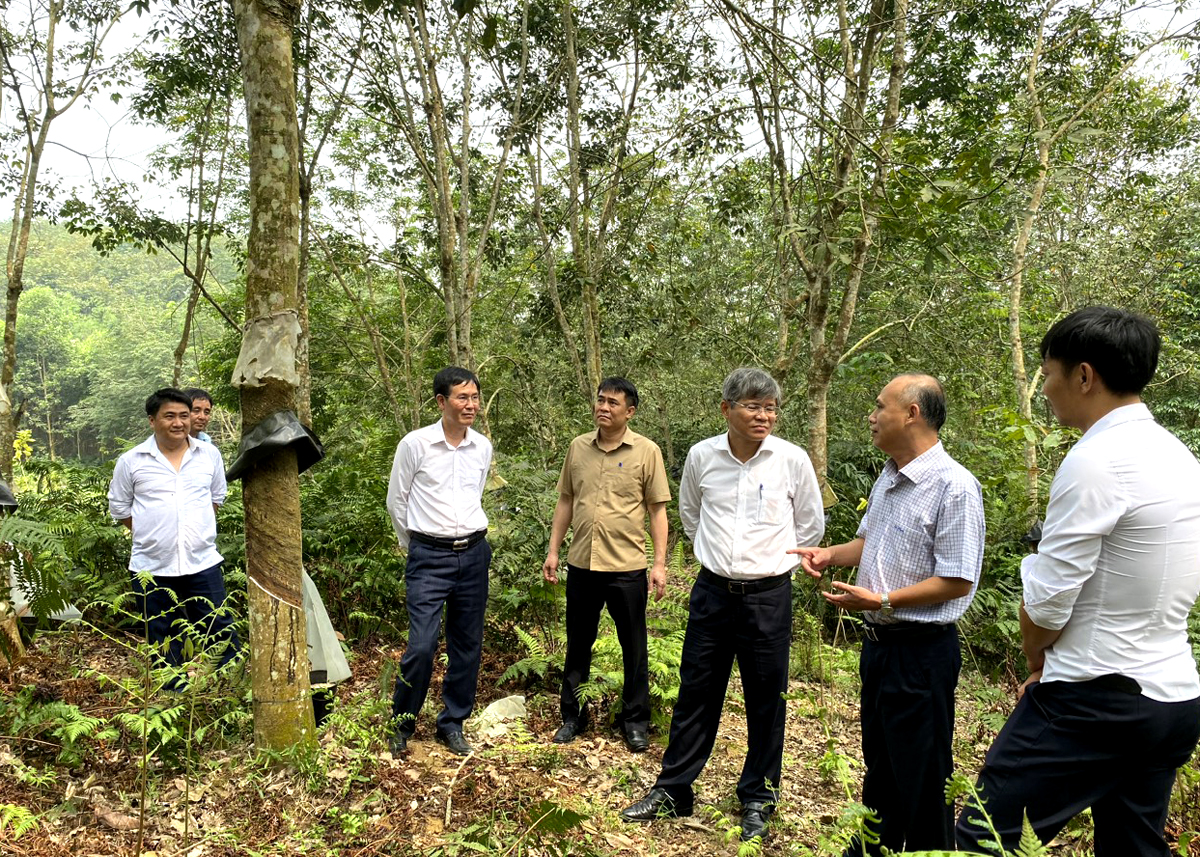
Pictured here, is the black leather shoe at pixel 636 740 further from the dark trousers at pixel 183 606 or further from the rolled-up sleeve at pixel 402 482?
the dark trousers at pixel 183 606

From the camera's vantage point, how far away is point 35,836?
2.74m

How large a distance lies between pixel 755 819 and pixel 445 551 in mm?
1996

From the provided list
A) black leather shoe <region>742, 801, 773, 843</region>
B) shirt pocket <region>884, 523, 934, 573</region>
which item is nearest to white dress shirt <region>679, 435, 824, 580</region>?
shirt pocket <region>884, 523, 934, 573</region>

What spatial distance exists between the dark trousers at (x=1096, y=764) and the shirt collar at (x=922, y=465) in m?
0.84

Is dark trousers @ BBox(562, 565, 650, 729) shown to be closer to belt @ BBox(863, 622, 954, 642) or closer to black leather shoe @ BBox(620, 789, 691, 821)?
black leather shoe @ BBox(620, 789, 691, 821)

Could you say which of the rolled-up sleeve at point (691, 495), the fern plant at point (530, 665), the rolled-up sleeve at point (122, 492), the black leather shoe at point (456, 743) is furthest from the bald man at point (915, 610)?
the rolled-up sleeve at point (122, 492)

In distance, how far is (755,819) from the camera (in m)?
3.30

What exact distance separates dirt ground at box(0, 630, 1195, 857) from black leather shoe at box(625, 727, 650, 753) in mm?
49

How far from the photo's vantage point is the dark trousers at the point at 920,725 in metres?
2.65

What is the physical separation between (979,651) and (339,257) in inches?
462

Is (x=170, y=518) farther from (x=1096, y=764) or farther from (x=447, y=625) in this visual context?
(x=1096, y=764)

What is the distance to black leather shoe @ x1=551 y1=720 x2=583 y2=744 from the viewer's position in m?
4.30

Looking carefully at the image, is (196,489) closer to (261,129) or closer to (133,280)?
(261,129)

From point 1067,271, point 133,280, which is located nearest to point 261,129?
point 1067,271
